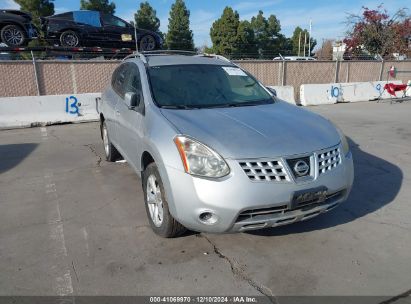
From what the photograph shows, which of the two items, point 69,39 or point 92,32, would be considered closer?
point 69,39

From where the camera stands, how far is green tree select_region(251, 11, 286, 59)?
46.6m

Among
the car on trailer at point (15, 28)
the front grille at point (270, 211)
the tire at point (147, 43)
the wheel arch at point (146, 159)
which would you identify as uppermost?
the car on trailer at point (15, 28)

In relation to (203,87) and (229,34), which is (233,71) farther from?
(229,34)

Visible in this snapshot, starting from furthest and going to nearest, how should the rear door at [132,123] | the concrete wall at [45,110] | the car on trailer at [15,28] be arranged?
the car on trailer at [15,28] < the concrete wall at [45,110] < the rear door at [132,123]

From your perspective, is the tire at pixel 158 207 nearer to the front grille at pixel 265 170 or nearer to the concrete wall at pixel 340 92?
the front grille at pixel 265 170

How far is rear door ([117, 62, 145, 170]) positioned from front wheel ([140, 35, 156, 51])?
986 cm

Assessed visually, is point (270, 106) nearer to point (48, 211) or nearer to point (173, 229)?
point (173, 229)

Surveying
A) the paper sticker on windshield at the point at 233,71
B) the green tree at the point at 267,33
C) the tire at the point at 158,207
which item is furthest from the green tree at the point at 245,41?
the tire at the point at 158,207

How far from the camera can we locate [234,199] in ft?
9.39

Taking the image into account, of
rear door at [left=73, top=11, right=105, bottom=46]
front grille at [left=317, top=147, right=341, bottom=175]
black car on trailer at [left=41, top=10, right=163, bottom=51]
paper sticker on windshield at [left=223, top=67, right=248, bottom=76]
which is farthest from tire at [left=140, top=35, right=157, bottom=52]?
front grille at [left=317, top=147, right=341, bottom=175]

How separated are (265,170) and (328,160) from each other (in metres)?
0.67

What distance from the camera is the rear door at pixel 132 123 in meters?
3.91

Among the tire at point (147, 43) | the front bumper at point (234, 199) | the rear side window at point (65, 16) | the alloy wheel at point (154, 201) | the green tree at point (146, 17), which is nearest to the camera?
the front bumper at point (234, 199)

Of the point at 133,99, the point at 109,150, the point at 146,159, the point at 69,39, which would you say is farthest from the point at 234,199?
the point at 69,39
